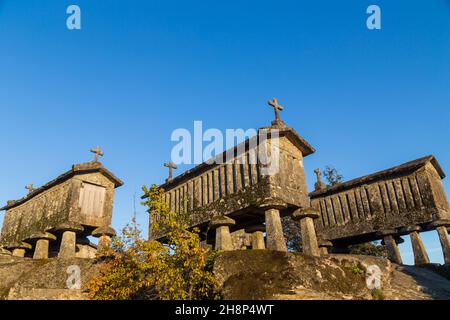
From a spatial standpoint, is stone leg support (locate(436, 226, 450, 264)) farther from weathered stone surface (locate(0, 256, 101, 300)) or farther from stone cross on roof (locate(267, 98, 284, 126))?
weathered stone surface (locate(0, 256, 101, 300))

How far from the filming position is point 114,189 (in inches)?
649

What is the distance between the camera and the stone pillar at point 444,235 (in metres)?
14.1

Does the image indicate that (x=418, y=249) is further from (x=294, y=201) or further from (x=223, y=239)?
(x=223, y=239)

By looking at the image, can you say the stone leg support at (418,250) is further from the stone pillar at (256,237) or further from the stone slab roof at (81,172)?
the stone slab roof at (81,172)

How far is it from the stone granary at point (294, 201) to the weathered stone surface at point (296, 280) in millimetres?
1570

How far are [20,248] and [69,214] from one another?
484cm

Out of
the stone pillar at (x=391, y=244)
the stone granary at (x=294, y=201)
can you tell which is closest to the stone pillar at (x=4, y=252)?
the stone granary at (x=294, y=201)

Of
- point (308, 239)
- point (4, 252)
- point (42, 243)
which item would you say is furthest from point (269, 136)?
point (4, 252)

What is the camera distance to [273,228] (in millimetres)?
10258
